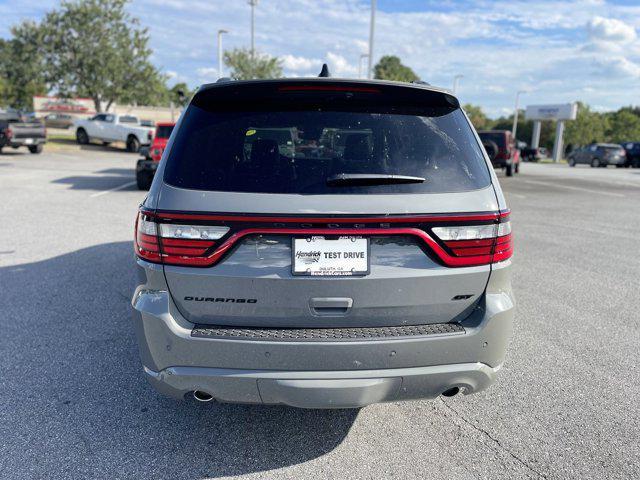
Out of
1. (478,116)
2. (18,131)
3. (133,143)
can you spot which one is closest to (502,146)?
(133,143)

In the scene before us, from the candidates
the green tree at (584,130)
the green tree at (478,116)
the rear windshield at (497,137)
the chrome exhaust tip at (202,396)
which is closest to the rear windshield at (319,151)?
the chrome exhaust tip at (202,396)

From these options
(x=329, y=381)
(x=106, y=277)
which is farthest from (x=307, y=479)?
(x=106, y=277)

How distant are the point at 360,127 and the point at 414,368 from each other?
120 cm

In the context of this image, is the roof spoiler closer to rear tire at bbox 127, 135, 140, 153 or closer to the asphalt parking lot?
the asphalt parking lot

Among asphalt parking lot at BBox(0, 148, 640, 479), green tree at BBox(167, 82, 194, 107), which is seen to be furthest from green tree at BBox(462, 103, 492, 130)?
asphalt parking lot at BBox(0, 148, 640, 479)

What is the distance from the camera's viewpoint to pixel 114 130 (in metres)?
27.5

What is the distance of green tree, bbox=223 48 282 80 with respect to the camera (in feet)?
126

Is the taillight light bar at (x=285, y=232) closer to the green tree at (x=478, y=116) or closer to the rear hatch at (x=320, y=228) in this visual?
the rear hatch at (x=320, y=228)

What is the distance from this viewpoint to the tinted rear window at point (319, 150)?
2283 mm

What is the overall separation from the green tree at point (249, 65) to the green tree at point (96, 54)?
7100 mm

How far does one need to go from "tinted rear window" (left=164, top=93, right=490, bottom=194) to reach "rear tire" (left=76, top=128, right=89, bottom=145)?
30.1 m

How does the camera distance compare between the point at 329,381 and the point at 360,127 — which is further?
the point at 360,127

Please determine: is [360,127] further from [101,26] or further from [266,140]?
[101,26]

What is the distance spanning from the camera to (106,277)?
219 inches
